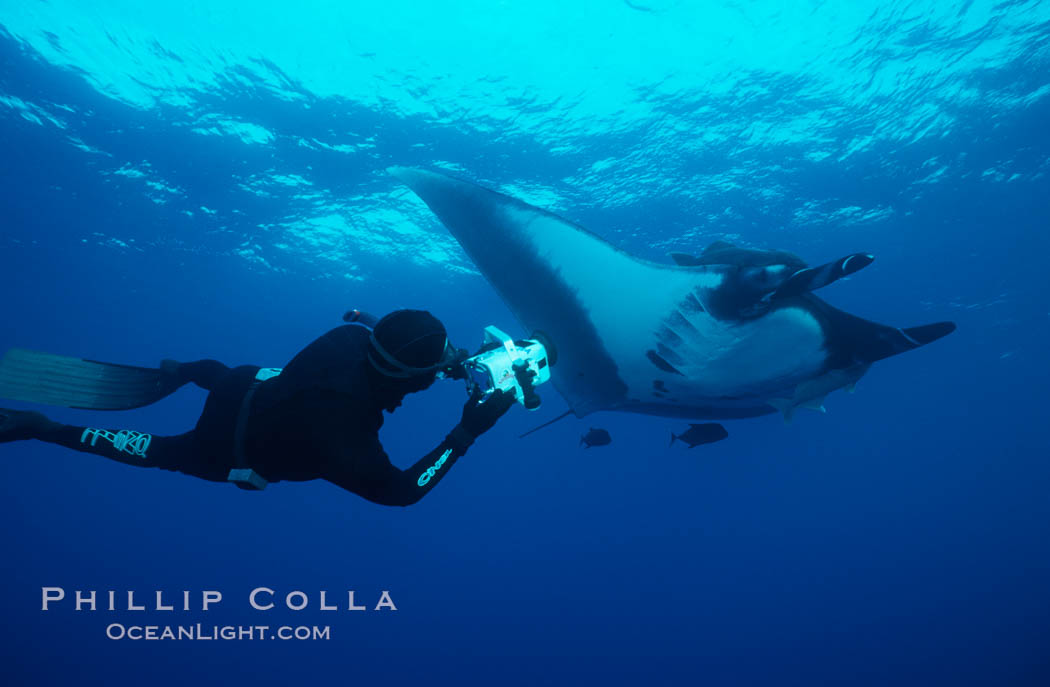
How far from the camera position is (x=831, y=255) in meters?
14.1

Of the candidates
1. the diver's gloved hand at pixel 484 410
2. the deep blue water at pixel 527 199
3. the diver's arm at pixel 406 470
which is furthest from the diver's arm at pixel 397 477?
the deep blue water at pixel 527 199

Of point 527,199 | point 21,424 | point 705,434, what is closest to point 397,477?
point 21,424

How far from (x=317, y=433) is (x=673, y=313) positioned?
243 cm

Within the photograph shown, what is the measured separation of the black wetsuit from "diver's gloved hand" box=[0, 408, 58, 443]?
794 millimetres

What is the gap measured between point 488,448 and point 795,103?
110 ft

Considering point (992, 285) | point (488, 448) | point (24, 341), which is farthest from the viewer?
point (488, 448)

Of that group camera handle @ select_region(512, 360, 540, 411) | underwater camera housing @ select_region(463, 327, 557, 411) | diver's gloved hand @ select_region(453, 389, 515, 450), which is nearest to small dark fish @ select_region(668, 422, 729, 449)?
underwater camera housing @ select_region(463, 327, 557, 411)

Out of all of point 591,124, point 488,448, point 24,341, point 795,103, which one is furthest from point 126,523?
point 795,103

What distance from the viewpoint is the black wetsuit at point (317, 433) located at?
8.13ft

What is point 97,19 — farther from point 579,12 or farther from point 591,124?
point 591,124

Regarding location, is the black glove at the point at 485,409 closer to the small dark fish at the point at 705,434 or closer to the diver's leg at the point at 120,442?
the diver's leg at the point at 120,442

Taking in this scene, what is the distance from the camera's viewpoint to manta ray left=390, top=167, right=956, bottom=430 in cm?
309

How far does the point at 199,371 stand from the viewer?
3707 millimetres

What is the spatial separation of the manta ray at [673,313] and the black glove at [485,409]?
4.40ft
